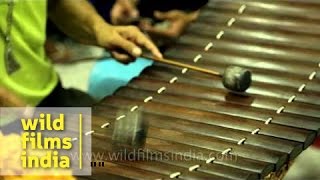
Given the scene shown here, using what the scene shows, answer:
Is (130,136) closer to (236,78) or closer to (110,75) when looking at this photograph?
(236,78)

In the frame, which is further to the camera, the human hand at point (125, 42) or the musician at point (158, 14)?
the musician at point (158, 14)

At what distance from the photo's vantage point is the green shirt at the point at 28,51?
2.04m

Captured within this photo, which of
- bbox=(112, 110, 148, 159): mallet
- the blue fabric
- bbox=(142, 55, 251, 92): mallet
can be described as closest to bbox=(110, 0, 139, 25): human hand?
the blue fabric

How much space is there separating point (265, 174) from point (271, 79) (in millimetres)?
372

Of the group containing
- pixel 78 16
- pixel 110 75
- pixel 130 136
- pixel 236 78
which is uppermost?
pixel 78 16

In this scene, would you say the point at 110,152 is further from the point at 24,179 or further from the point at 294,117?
the point at 294,117

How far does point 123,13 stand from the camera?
2.44m

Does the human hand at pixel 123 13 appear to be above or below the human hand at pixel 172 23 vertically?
above

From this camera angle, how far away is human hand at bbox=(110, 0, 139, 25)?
2.43m

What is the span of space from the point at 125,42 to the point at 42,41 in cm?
26

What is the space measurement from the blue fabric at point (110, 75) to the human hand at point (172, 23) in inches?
4.0

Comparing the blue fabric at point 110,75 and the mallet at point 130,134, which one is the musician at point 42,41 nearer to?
the blue fabric at point 110,75

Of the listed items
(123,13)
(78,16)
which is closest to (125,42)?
(78,16)

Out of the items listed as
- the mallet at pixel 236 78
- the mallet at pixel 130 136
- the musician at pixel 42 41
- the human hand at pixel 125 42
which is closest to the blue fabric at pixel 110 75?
the musician at pixel 42 41
